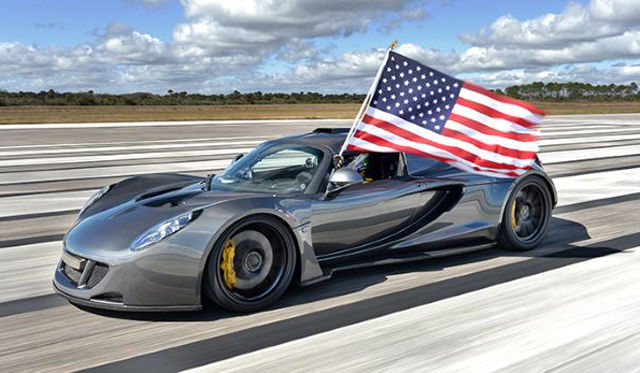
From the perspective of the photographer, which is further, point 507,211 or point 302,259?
point 507,211

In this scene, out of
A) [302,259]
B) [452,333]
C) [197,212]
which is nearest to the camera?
[452,333]

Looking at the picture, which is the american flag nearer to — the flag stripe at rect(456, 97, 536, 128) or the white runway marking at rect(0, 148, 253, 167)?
the flag stripe at rect(456, 97, 536, 128)

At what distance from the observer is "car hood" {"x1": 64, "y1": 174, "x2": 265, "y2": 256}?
4.23 metres

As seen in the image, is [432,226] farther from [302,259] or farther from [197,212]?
[197,212]

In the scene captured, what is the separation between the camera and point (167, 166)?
46.2ft

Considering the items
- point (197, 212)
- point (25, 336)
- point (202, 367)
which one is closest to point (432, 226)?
point (197, 212)

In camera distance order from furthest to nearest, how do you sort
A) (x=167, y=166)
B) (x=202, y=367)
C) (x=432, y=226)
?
(x=167, y=166) → (x=432, y=226) → (x=202, y=367)

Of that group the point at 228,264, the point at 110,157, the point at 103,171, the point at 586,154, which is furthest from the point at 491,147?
the point at 110,157

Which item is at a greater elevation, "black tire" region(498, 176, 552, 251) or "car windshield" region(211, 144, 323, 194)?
"car windshield" region(211, 144, 323, 194)

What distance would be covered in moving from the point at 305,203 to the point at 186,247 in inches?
38.0

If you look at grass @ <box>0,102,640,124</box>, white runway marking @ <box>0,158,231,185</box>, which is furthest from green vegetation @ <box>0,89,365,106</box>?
white runway marking @ <box>0,158,231,185</box>

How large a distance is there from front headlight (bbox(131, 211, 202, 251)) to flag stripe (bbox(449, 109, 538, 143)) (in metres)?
2.38

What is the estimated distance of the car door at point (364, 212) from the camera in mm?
4754

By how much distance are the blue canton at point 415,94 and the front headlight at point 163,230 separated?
1.95 m
